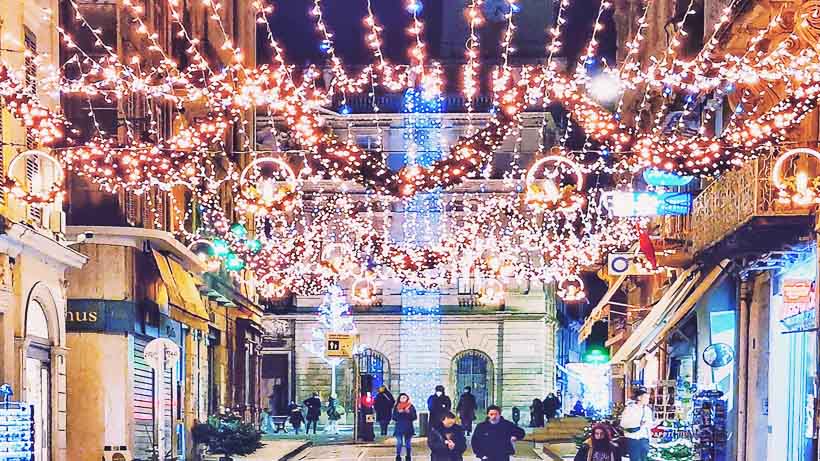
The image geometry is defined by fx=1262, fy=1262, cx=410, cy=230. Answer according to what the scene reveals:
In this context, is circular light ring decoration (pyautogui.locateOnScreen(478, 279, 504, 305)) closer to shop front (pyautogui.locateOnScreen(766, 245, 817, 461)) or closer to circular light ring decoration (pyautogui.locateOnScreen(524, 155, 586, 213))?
shop front (pyautogui.locateOnScreen(766, 245, 817, 461))

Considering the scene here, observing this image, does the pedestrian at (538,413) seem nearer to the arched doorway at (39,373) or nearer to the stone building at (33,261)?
the stone building at (33,261)

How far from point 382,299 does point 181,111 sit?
32820 mm

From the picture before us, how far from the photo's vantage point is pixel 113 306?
25.4 meters

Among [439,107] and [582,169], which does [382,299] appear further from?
[582,169]

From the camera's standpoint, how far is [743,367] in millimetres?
22172

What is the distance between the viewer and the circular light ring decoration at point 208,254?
32344 millimetres

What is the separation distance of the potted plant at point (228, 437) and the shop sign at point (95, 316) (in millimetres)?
4192

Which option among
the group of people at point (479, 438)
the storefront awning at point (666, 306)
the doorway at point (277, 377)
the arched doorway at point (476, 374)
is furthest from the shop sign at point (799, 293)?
the doorway at point (277, 377)

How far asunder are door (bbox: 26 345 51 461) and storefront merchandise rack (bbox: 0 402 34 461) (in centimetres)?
243

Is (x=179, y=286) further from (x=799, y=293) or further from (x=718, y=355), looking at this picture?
(x=799, y=293)

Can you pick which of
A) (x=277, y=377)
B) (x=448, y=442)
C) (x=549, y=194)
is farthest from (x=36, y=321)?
(x=277, y=377)

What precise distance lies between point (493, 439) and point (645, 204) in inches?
289

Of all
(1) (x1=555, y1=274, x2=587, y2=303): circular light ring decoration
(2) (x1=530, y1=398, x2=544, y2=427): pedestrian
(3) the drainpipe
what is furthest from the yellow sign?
(2) (x1=530, y1=398, x2=544, y2=427): pedestrian

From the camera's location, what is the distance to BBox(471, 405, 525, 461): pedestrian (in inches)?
782
